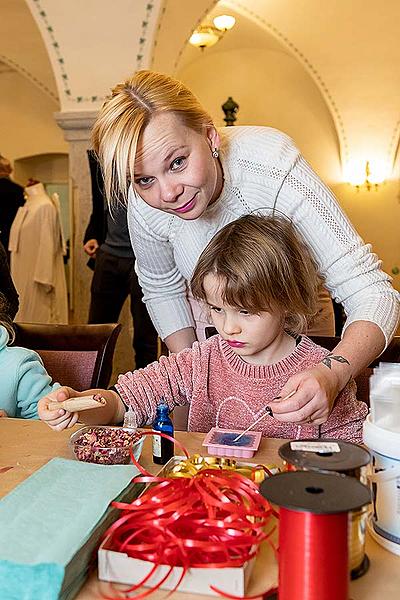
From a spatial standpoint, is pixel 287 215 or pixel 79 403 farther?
pixel 287 215

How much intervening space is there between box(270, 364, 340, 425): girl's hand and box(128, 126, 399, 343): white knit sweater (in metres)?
0.27

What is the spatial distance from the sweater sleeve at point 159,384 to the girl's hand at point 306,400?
0.39m

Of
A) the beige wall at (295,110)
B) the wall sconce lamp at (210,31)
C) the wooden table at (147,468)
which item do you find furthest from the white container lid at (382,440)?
the beige wall at (295,110)

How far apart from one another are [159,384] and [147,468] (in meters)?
0.38

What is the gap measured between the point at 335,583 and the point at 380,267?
3.41 feet

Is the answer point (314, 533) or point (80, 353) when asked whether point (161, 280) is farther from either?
point (314, 533)

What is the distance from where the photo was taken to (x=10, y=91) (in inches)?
346

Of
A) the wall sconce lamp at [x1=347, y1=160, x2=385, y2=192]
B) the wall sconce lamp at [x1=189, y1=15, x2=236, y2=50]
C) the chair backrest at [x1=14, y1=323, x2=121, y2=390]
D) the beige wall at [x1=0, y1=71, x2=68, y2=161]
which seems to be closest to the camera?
the chair backrest at [x1=14, y1=323, x2=121, y2=390]

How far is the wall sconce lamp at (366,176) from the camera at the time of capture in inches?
319

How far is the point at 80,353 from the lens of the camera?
2.24m

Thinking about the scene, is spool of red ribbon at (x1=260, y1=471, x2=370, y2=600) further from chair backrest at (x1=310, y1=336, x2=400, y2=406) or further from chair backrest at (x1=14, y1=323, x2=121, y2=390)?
chair backrest at (x1=14, y1=323, x2=121, y2=390)

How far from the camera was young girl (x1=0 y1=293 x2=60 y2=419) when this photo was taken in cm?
194

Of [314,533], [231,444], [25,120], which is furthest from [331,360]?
[25,120]

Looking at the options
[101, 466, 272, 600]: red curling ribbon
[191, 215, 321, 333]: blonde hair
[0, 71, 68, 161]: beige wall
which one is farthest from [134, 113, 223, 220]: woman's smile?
[0, 71, 68, 161]: beige wall
